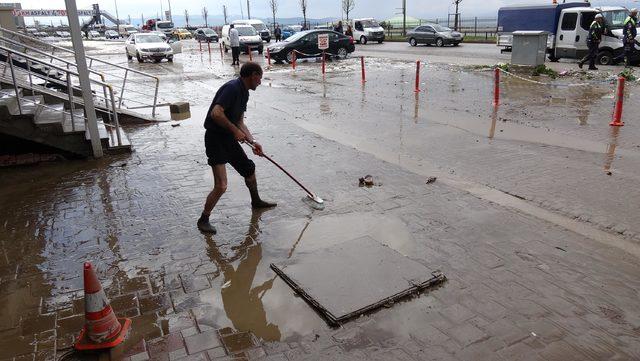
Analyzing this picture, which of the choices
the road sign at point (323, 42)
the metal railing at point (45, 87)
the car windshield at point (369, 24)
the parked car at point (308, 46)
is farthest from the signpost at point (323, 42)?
the car windshield at point (369, 24)

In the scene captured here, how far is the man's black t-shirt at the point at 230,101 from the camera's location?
4.74m

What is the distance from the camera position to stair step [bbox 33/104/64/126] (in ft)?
23.9

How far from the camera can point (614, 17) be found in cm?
1864

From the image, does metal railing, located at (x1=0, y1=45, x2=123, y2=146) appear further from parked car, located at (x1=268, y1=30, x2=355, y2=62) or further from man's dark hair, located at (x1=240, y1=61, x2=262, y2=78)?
parked car, located at (x1=268, y1=30, x2=355, y2=62)

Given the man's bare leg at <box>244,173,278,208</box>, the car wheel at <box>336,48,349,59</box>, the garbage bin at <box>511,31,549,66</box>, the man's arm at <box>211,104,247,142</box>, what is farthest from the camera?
the car wheel at <box>336,48,349,59</box>

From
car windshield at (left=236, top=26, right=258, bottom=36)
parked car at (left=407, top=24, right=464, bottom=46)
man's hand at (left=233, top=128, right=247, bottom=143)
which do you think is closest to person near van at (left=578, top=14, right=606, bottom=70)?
parked car at (left=407, top=24, right=464, bottom=46)

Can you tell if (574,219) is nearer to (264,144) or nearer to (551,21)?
(264,144)

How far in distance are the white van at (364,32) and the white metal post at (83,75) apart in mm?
33741

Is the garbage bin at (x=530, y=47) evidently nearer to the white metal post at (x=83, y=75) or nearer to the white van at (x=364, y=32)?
the white metal post at (x=83, y=75)

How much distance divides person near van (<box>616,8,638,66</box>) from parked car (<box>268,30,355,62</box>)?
13.5 m

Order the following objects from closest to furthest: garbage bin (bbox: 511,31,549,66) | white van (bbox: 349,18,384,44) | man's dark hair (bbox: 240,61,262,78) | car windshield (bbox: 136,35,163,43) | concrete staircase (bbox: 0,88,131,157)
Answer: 1. man's dark hair (bbox: 240,61,262,78)
2. concrete staircase (bbox: 0,88,131,157)
3. garbage bin (bbox: 511,31,549,66)
4. car windshield (bbox: 136,35,163,43)
5. white van (bbox: 349,18,384,44)

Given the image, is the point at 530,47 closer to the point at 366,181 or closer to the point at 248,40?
the point at 366,181

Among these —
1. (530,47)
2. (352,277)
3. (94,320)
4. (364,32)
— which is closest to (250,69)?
(352,277)

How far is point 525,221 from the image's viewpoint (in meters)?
5.09
